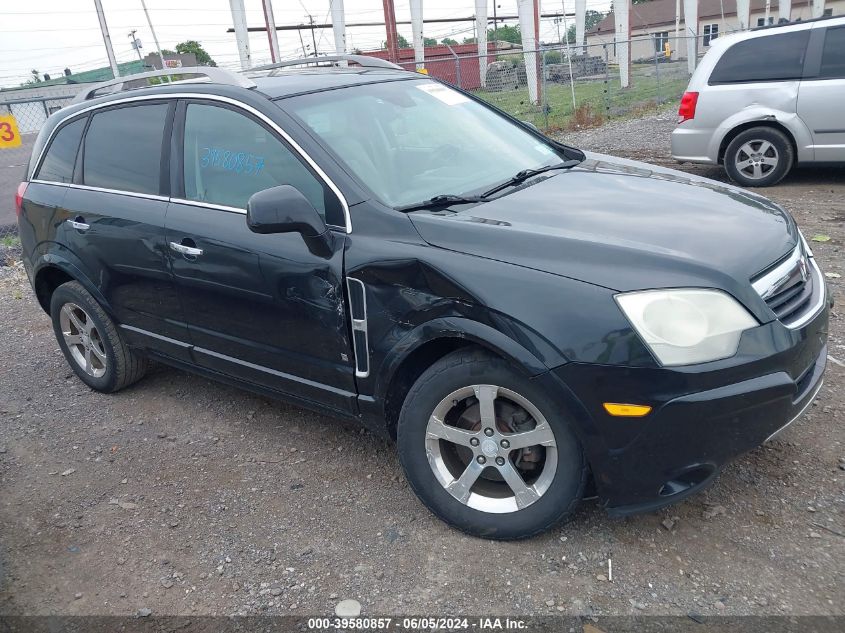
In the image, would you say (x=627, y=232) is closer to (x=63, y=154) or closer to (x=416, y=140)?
(x=416, y=140)

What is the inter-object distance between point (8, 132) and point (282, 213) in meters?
10.7

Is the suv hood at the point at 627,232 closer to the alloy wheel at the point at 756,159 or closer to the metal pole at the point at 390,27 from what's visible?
the alloy wheel at the point at 756,159

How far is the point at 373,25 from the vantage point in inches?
1393

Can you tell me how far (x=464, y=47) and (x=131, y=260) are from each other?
140ft

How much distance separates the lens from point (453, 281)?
2.72 m

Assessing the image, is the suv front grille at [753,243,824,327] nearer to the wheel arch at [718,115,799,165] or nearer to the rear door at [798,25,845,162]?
the rear door at [798,25,845,162]

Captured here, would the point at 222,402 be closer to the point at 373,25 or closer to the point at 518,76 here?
the point at 518,76

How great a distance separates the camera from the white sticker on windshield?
402cm

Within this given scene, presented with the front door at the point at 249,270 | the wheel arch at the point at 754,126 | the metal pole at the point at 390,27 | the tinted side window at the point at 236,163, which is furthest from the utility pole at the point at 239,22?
the front door at the point at 249,270

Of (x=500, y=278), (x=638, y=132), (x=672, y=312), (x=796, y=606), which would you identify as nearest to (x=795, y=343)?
(x=672, y=312)

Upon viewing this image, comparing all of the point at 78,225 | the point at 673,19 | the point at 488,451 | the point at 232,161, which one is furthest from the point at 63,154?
the point at 673,19

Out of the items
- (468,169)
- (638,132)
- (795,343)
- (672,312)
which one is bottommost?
(638,132)

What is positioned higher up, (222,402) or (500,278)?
(500,278)

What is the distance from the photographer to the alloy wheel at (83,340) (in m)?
4.57
